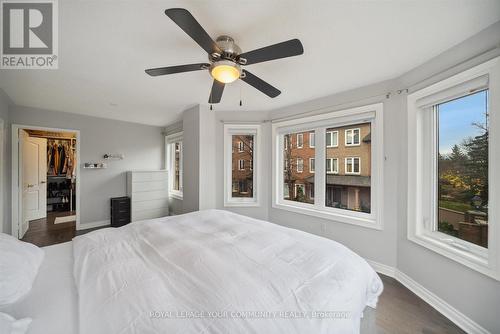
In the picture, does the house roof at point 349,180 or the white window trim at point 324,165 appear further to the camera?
the house roof at point 349,180

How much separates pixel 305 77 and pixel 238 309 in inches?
93.0

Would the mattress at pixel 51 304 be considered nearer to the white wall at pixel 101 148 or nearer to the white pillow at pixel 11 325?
the white pillow at pixel 11 325

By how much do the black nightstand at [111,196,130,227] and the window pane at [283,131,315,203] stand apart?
10.9ft

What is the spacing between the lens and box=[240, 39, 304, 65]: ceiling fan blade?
1.24 m

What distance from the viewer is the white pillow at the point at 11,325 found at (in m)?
0.65

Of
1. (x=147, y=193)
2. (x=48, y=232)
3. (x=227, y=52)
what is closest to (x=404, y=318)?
(x=227, y=52)

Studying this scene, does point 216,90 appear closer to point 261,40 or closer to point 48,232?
point 261,40

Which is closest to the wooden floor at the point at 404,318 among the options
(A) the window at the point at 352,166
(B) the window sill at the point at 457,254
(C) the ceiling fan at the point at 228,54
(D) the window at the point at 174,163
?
(B) the window sill at the point at 457,254

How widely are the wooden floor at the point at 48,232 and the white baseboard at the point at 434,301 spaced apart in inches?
197

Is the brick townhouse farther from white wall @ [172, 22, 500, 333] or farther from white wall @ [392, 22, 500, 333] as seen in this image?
white wall @ [392, 22, 500, 333]

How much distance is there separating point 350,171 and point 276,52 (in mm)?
2094

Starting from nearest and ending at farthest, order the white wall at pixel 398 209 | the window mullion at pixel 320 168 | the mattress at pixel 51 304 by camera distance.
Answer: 1. the mattress at pixel 51 304
2. the white wall at pixel 398 209
3. the window mullion at pixel 320 168

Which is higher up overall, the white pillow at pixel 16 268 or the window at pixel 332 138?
the window at pixel 332 138

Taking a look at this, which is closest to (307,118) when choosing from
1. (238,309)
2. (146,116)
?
(238,309)
